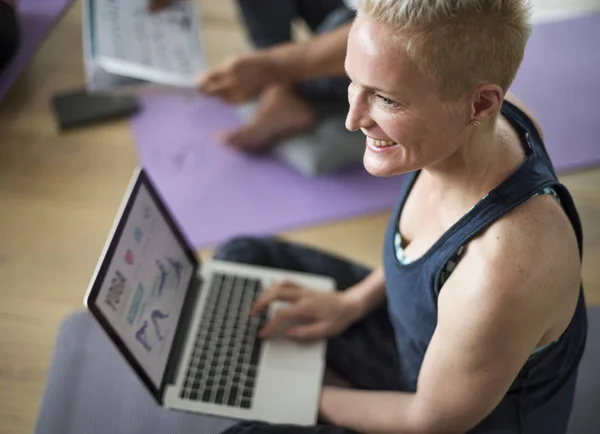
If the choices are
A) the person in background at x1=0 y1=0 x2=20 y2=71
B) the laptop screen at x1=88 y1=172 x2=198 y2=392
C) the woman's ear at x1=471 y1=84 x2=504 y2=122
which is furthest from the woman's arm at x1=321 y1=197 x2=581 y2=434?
the person in background at x1=0 y1=0 x2=20 y2=71

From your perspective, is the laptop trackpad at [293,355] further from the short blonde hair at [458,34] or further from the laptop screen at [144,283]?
the short blonde hair at [458,34]

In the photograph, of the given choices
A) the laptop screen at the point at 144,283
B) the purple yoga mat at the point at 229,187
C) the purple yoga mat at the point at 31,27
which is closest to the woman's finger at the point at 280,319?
the laptop screen at the point at 144,283

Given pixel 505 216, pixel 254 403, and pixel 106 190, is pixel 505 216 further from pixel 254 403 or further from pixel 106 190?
pixel 106 190

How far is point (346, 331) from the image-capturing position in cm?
103

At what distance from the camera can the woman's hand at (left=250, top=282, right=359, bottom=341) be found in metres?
0.99

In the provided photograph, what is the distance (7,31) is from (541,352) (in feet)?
2.80

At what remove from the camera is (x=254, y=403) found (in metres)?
0.92

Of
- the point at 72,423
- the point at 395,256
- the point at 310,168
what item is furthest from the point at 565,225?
the point at 310,168

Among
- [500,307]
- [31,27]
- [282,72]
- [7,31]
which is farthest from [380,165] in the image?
[31,27]

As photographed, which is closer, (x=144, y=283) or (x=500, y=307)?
(x=500, y=307)

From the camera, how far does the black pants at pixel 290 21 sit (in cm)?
162

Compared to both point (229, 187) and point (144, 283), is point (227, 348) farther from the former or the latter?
point (229, 187)

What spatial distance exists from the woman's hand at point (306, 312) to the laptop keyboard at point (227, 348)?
2 centimetres

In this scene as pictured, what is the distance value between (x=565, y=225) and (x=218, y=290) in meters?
0.57
